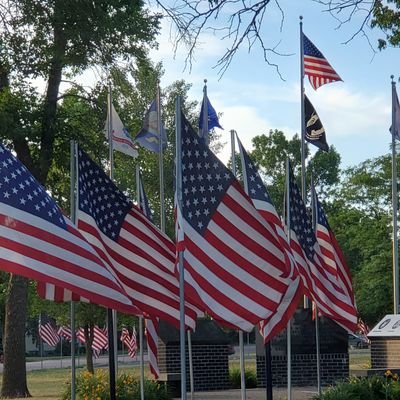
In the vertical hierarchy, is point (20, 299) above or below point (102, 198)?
below

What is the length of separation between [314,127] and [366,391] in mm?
11410

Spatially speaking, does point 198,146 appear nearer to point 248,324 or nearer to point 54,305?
point 248,324

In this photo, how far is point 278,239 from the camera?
10531mm

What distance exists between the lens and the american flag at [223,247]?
967 cm

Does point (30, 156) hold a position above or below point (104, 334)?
above

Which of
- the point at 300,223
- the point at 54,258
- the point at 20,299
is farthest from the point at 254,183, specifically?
the point at 20,299

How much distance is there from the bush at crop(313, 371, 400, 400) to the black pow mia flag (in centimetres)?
1054

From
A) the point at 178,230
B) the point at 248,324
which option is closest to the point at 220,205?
the point at 178,230

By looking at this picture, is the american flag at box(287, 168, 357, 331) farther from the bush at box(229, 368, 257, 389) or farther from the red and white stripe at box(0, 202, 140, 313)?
the bush at box(229, 368, 257, 389)

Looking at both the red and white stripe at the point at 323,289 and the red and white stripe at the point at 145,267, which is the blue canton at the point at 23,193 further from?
the red and white stripe at the point at 323,289

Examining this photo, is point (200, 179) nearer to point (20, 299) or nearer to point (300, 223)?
point (300, 223)

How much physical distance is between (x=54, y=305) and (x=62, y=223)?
28.6m

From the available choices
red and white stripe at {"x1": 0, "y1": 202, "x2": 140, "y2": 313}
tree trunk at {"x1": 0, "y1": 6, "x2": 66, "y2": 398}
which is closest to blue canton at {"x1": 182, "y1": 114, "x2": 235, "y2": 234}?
red and white stripe at {"x1": 0, "y1": 202, "x2": 140, "y2": 313}

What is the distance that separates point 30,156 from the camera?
85.6 feet
